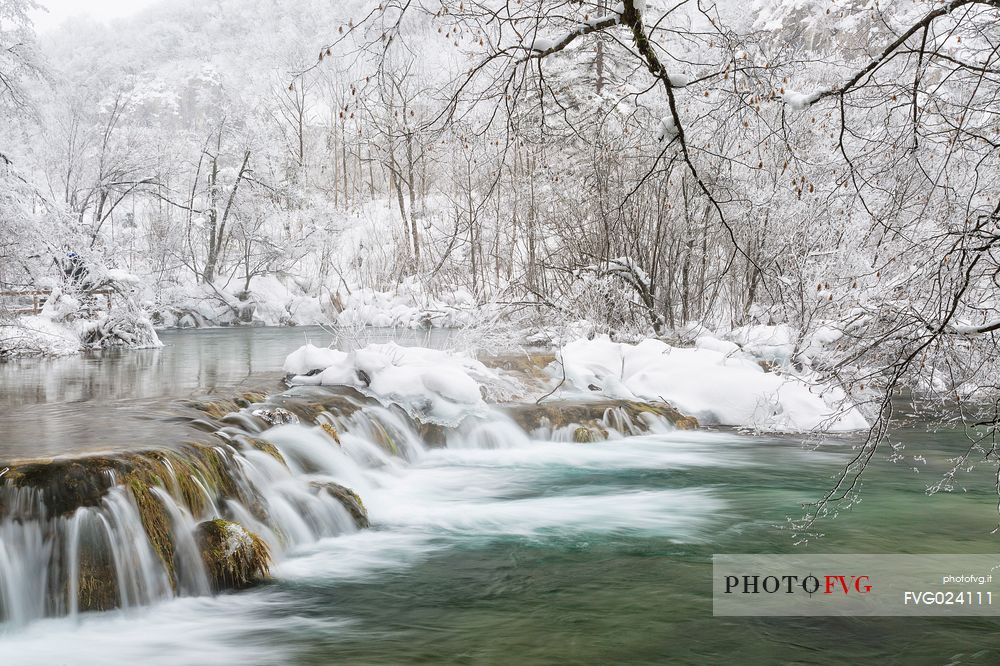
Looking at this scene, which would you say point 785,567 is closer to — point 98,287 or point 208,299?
point 98,287

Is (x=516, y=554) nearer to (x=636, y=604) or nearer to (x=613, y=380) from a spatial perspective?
(x=636, y=604)

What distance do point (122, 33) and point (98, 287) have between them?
79.8 m

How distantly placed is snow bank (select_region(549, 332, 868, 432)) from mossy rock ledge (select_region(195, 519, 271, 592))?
596 centimetres

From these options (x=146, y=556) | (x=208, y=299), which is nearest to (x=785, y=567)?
(x=146, y=556)

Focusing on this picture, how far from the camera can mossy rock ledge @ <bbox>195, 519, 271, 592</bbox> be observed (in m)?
5.47

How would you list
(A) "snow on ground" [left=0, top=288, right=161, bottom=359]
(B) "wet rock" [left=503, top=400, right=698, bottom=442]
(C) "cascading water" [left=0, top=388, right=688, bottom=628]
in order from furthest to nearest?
(A) "snow on ground" [left=0, top=288, right=161, bottom=359]
(B) "wet rock" [left=503, top=400, right=698, bottom=442]
(C) "cascading water" [left=0, top=388, right=688, bottom=628]

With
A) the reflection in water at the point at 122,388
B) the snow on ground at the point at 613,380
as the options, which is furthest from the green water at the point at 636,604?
the snow on ground at the point at 613,380

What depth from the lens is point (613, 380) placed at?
12086 mm

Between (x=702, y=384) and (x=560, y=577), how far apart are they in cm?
691

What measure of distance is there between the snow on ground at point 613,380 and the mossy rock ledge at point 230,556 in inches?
180

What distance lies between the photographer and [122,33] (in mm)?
85562

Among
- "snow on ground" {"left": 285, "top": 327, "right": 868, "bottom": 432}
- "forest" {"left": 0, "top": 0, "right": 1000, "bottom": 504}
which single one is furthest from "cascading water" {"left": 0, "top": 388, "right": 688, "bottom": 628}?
"forest" {"left": 0, "top": 0, "right": 1000, "bottom": 504}

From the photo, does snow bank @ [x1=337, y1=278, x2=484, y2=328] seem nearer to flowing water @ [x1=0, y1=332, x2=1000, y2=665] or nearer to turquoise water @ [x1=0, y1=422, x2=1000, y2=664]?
flowing water @ [x1=0, y1=332, x2=1000, y2=665]

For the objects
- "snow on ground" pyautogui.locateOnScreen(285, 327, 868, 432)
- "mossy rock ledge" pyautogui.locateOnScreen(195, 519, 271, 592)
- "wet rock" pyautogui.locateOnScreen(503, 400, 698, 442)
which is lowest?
"mossy rock ledge" pyautogui.locateOnScreen(195, 519, 271, 592)
